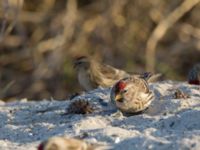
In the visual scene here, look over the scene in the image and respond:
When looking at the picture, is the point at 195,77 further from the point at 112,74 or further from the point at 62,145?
the point at 62,145

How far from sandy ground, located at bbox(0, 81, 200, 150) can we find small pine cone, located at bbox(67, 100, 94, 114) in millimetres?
51

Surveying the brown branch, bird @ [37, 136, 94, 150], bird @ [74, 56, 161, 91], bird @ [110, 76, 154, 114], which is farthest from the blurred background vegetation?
bird @ [37, 136, 94, 150]

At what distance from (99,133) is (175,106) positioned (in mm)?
1325

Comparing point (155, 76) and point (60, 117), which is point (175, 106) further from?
point (155, 76)

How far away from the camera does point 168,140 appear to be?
7.30 metres

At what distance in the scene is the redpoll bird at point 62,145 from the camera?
6406 mm

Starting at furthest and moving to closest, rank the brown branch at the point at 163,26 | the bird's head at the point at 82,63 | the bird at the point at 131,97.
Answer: the brown branch at the point at 163,26 → the bird's head at the point at 82,63 → the bird at the point at 131,97

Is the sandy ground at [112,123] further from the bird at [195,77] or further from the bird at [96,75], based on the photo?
the bird at [96,75]

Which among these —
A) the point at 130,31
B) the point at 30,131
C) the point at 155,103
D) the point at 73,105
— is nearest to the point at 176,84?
the point at 155,103

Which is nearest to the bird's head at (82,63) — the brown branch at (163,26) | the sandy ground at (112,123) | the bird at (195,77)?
the bird at (195,77)

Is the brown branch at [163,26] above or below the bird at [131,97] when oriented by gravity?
above

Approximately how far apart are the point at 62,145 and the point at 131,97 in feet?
8.60

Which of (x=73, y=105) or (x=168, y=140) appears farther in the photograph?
(x=73, y=105)

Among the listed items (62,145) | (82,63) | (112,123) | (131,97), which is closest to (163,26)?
(82,63)
